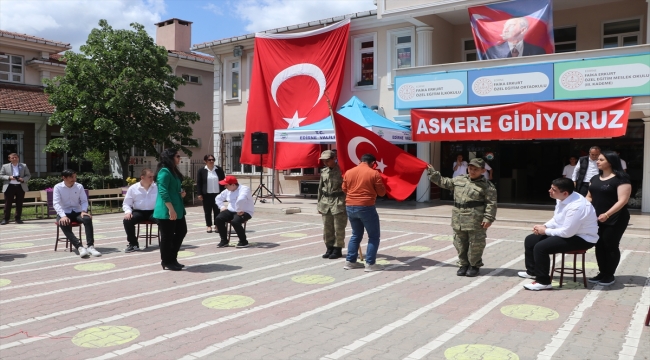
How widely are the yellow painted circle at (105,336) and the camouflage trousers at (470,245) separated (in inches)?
167

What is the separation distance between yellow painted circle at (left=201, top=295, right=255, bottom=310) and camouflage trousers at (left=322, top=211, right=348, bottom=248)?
2.55 m

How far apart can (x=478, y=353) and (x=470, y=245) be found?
2.92m

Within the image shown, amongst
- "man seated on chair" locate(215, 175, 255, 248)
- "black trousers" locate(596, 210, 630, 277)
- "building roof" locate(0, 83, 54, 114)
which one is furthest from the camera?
"building roof" locate(0, 83, 54, 114)

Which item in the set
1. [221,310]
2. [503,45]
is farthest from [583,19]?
[221,310]

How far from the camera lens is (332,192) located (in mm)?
8305

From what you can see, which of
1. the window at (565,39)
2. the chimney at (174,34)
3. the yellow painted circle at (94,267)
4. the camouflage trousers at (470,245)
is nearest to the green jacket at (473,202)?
the camouflage trousers at (470,245)

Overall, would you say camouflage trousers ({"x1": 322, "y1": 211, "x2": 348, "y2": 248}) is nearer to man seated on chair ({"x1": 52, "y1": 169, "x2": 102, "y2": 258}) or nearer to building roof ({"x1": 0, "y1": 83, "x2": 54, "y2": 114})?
man seated on chair ({"x1": 52, "y1": 169, "x2": 102, "y2": 258})

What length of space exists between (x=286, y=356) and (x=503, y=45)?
539 inches

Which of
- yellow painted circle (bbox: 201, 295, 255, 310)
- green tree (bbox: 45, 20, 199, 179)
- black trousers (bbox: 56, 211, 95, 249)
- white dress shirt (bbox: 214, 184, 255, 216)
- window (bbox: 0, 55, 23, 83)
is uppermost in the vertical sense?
window (bbox: 0, 55, 23, 83)

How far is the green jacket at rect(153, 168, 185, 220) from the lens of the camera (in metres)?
7.31

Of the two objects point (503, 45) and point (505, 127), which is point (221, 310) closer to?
point (505, 127)

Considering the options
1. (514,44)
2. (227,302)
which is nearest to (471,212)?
(227,302)

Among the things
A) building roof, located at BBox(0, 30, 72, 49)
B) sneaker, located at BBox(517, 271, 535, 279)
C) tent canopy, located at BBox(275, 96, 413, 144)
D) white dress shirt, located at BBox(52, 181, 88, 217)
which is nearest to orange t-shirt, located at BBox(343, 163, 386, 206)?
sneaker, located at BBox(517, 271, 535, 279)

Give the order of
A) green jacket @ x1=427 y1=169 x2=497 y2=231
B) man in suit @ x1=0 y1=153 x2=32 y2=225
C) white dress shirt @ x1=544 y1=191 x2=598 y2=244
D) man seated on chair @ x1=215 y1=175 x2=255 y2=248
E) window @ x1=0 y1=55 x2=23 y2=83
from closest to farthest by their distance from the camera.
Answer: white dress shirt @ x1=544 y1=191 x2=598 y2=244, green jacket @ x1=427 y1=169 x2=497 y2=231, man seated on chair @ x1=215 y1=175 x2=255 y2=248, man in suit @ x1=0 y1=153 x2=32 y2=225, window @ x1=0 y1=55 x2=23 y2=83
